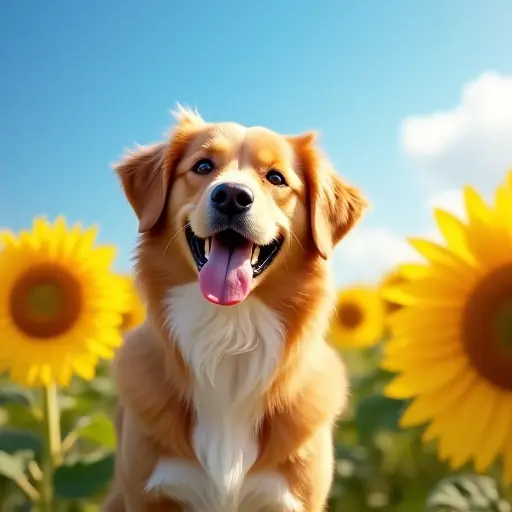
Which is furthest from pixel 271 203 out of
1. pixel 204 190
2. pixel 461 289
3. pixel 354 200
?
pixel 461 289

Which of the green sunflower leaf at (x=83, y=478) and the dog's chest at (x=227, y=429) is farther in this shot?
the green sunflower leaf at (x=83, y=478)

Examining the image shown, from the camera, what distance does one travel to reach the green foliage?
12.9 ft

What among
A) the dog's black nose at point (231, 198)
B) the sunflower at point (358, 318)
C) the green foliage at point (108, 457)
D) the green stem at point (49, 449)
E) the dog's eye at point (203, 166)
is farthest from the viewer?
the sunflower at point (358, 318)

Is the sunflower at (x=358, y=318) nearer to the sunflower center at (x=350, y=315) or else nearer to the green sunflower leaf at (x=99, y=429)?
the sunflower center at (x=350, y=315)

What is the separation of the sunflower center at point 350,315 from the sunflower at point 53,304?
405 cm

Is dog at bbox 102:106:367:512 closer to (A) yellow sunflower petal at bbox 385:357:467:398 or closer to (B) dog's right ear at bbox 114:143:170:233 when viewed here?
(B) dog's right ear at bbox 114:143:170:233

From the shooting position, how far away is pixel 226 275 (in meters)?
3.11

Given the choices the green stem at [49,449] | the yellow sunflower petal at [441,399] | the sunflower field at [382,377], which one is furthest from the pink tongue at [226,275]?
the green stem at [49,449]

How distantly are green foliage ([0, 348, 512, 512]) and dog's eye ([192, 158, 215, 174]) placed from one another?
5.75 feet

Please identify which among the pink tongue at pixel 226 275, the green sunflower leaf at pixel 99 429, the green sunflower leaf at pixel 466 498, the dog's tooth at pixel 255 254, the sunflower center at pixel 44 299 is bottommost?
the green sunflower leaf at pixel 99 429

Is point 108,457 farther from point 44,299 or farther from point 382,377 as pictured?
point 382,377

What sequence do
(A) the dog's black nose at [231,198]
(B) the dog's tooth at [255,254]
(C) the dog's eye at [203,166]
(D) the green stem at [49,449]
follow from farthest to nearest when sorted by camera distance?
(D) the green stem at [49,449]
(C) the dog's eye at [203,166]
(B) the dog's tooth at [255,254]
(A) the dog's black nose at [231,198]

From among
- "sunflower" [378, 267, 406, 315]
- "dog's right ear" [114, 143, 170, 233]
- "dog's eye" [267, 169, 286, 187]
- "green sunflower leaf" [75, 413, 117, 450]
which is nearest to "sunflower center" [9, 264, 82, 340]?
"green sunflower leaf" [75, 413, 117, 450]

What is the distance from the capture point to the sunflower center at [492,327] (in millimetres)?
1792
